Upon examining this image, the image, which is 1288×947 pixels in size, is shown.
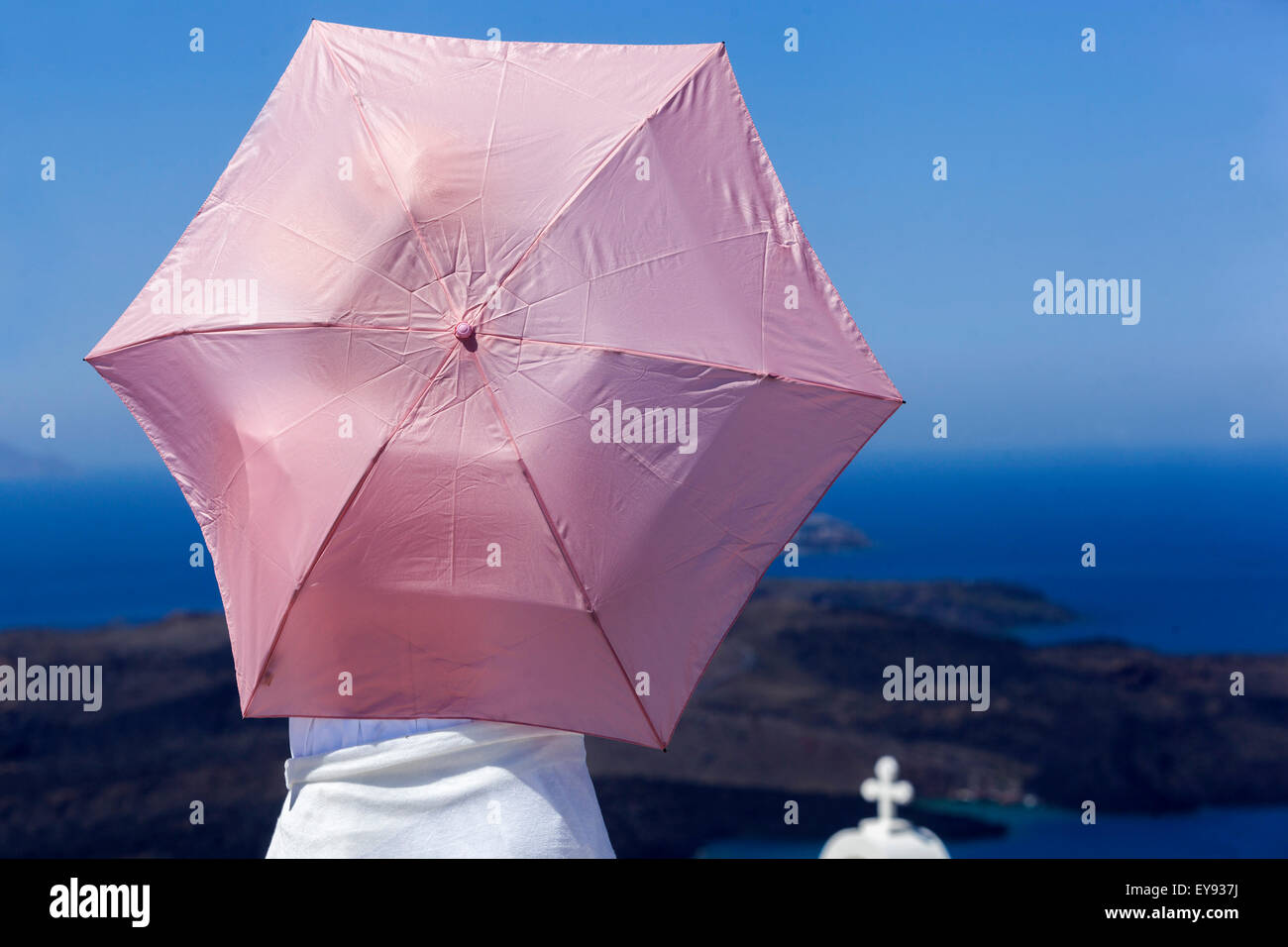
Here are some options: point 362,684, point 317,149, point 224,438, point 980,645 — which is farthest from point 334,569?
point 980,645

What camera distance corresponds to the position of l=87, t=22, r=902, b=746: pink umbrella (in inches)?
93.7

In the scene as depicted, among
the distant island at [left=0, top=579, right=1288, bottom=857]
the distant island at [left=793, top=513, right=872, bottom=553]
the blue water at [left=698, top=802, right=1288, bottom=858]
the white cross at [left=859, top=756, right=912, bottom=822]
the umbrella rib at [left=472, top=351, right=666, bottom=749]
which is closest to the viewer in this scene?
the umbrella rib at [left=472, top=351, right=666, bottom=749]

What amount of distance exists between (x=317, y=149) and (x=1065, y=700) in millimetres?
Result: 8790

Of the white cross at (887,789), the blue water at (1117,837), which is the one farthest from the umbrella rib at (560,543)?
the blue water at (1117,837)

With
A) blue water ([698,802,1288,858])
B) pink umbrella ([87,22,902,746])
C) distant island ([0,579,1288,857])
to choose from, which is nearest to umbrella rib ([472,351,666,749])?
pink umbrella ([87,22,902,746])

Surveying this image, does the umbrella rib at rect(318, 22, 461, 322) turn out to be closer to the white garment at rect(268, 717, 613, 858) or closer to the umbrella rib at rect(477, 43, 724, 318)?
the umbrella rib at rect(477, 43, 724, 318)

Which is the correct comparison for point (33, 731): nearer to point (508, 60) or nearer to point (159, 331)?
point (159, 331)

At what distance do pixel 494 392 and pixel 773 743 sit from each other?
23.7 ft

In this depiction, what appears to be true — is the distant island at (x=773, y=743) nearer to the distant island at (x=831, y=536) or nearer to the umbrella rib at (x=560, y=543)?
the distant island at (x=831, y=536)

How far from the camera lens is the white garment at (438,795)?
2.37m

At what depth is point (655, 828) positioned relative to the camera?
7.88 meters

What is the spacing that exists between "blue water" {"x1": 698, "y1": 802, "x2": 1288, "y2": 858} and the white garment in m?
5.54

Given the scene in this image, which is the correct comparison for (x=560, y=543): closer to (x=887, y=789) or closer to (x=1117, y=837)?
(x=887, y=789)

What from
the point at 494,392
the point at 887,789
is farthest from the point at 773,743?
the point at 494,392
